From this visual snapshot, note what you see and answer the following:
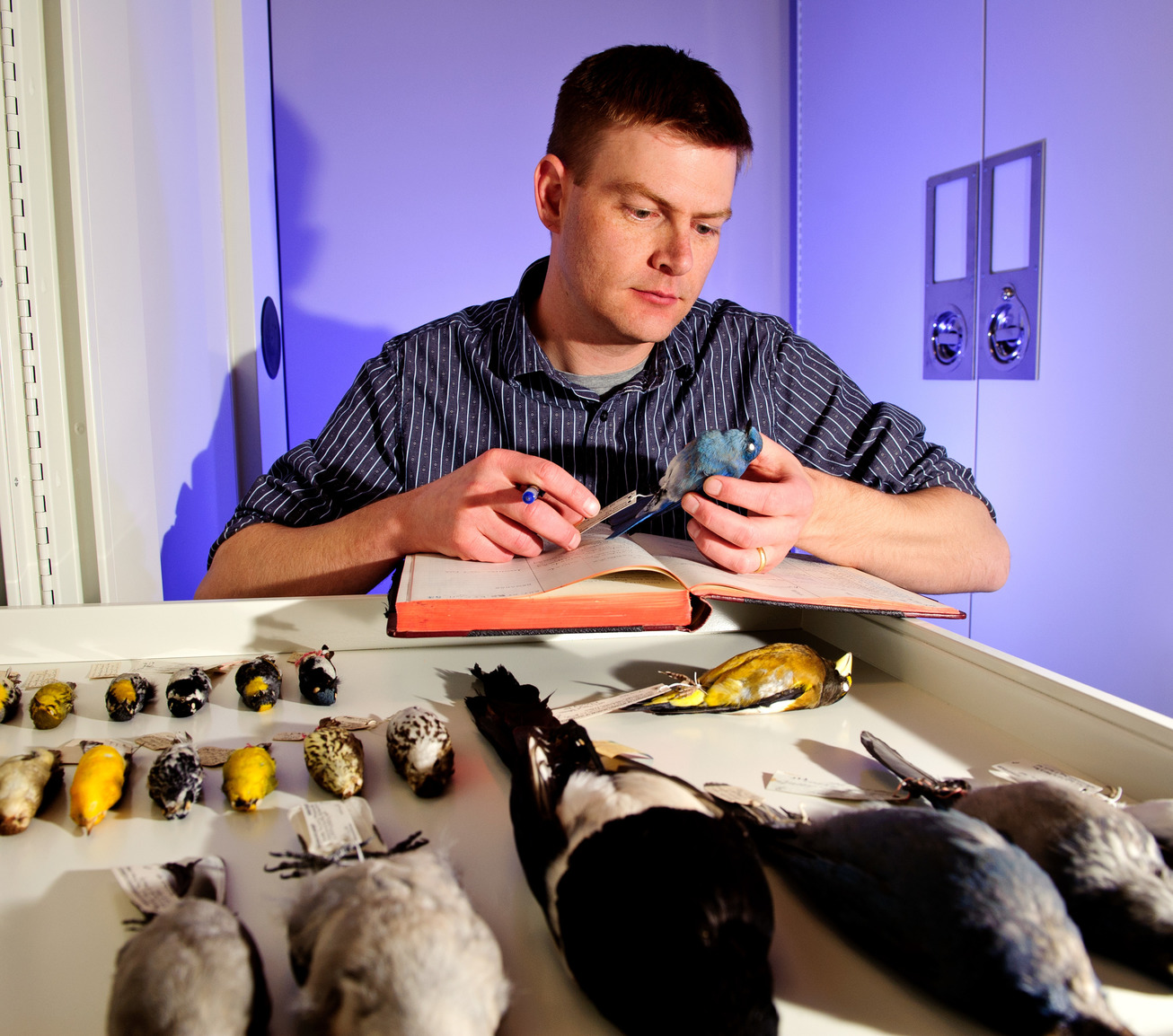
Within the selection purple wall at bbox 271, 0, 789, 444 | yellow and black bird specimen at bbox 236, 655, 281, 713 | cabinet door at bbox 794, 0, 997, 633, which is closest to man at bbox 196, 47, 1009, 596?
yellow and black bird specimen at bbox 236, 655, 281, 713

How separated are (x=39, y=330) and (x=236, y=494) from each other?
4.80 feet

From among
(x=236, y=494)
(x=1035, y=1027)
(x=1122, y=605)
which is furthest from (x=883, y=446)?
(x=236, y=494)

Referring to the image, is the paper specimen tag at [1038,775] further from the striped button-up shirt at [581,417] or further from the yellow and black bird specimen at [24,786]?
the striped button-up shirt at [581,417]

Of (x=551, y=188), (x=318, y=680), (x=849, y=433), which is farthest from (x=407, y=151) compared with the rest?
(x=318, y=680)

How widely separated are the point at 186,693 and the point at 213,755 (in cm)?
12

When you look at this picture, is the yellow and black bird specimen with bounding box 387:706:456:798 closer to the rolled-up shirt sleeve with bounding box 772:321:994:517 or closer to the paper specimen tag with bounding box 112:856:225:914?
the paper specimen tag with bounding box 112:856:225:914

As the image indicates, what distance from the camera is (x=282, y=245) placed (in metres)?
2.83

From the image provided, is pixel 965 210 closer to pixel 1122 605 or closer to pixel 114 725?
pixel 1122 605

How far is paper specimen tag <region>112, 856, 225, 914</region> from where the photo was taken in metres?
0.46

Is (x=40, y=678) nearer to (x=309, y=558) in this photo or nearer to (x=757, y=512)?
(x=309, y=558)

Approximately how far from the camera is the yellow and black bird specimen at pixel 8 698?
702mm

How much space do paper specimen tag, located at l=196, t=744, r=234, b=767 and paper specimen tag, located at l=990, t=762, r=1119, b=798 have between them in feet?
1.85

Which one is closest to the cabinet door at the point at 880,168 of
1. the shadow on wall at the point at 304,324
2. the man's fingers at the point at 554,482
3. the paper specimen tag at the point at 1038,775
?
the shadow on wall at the point at 304,324

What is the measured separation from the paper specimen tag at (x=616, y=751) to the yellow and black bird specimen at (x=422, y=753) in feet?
0.35
